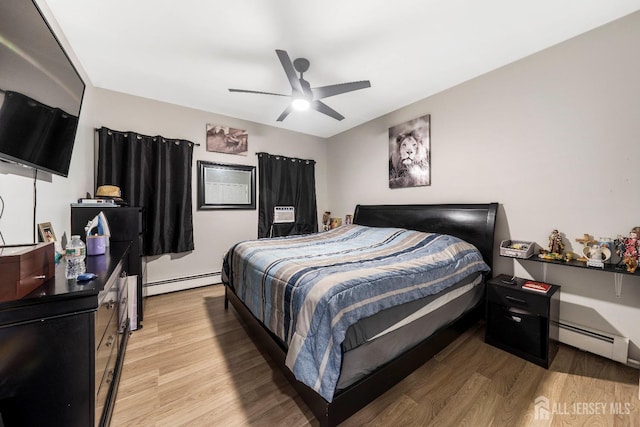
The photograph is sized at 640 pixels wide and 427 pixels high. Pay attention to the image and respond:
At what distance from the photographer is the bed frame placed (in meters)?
1.30

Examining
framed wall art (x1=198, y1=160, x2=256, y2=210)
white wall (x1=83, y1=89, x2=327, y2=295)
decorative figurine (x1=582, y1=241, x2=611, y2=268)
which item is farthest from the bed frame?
framed wall art (x1=198, y1=160, x2=256, y2=210)

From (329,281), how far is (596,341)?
2331mm

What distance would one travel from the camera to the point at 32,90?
1241mm

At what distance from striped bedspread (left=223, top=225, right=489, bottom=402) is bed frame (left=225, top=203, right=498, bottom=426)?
0.46ft

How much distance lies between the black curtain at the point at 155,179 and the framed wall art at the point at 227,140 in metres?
0.33

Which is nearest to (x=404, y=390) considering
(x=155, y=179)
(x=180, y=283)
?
(x=180, y=283)

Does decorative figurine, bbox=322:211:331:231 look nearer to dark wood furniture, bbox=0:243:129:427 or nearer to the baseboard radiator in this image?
the baseboard radiator

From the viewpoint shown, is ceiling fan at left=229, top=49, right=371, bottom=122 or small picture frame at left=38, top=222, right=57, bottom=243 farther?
ceiling fan at left=229, top=49, right=371, bottom=122

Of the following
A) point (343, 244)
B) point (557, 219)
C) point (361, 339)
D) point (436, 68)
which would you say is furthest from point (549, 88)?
point (361, 339)

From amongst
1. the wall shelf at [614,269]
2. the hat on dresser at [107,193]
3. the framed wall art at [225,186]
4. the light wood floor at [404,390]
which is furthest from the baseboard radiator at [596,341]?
the hat on dresser at [107,193]

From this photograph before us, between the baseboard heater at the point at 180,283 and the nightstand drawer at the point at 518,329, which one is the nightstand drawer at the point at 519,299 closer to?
the nightstand drawer at the point at 518,329

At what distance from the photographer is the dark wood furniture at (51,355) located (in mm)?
837

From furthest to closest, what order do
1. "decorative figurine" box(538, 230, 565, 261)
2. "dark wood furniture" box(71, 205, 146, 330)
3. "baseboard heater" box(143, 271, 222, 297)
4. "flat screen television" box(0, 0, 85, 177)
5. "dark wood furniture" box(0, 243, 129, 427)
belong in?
"baseboard heater" box(143, 271, 222, 297)
"dark wood furniture" box(71, 205, 146, 330)
"decorative figurine" box(538, 230, 565, 261)
"flat screen television" box(0, 0, 85, 177)
"dark wood furniture" box(0, 243, 129, 427)

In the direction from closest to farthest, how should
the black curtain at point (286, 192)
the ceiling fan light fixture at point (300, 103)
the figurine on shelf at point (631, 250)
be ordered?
the figurine on shelf at point (631, 250) → the ceiling fan light fixture at point (300, 103) → the black curtain at point (286, 192)
